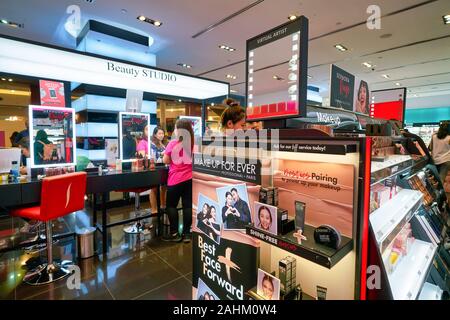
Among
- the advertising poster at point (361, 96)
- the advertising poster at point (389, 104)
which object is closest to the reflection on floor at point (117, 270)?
the advertising poster at point (361, 96)

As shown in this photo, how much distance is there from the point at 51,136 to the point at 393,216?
11.5 ft

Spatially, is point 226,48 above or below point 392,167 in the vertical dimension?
above

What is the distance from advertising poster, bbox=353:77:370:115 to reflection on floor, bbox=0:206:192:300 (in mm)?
2475

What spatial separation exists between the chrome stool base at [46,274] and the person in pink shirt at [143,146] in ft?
5.93

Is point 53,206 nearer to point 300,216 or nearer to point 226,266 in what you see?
point 226,266

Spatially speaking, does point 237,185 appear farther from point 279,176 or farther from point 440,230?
point 440,230

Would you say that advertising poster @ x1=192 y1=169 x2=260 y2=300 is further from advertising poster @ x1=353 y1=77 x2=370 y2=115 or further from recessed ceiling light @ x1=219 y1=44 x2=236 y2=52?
recessed ceiling light @ x1=219 y1=44 x2=236 y2=52

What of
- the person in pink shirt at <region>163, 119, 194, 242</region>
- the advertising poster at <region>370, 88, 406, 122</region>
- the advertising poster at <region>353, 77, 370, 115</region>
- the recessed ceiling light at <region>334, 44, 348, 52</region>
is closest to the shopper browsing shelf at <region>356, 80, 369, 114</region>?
the advertising poster at <region>353, 77, 370, 115</region>

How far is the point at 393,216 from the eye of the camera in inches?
48.3

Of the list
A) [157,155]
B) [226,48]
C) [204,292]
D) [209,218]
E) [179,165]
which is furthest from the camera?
[226,48]

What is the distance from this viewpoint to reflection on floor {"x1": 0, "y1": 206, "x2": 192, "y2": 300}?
7.35 feet

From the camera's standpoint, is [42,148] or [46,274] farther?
[42,148]

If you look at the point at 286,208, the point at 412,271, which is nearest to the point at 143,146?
the point at 286,208

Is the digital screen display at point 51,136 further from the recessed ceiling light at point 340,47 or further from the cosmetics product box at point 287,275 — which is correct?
the recessed ceiling light at point 340,47
